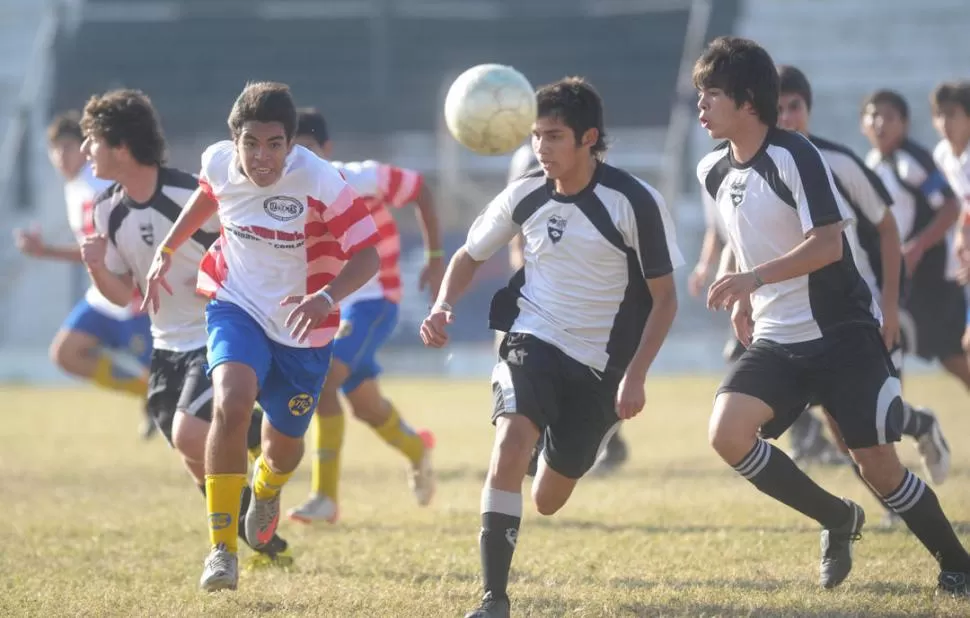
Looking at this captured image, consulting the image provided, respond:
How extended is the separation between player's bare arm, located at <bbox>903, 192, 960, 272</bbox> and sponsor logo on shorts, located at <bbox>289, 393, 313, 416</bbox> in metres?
3.66

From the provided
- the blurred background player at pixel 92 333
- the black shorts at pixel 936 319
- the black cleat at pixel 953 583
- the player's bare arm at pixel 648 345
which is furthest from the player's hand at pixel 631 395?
the blurred background player at pixel 92 333

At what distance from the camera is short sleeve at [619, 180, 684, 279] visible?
4930mm

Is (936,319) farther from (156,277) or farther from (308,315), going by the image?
(156,277)

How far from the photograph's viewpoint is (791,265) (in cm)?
468

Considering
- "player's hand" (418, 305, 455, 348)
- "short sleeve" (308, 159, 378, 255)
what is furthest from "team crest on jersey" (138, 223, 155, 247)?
"player's hand" (418, 305, 455, 348)

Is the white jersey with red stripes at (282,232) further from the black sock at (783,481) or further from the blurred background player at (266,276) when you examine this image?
the black sock at (783,481)

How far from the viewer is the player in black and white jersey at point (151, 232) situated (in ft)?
19.4

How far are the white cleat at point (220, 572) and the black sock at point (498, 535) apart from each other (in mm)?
947

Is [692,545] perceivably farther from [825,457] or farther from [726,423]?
[825,457]

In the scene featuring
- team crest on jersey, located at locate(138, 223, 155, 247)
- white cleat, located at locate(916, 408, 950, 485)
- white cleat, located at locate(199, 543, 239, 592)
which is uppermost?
team crest on jersey, located at locate(138, 223, 155, 247)

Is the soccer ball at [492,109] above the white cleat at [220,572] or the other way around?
above

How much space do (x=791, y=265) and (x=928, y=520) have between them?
1.09 m

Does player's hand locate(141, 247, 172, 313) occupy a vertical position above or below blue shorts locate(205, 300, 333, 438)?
above

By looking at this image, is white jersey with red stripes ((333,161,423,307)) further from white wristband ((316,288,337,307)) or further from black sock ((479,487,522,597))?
black sock ((479,487,522,597))
